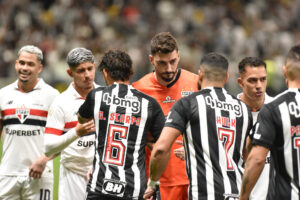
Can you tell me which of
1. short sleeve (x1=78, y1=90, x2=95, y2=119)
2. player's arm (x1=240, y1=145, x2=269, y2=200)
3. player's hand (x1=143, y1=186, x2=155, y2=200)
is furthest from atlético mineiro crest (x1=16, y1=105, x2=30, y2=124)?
player's arm (x1=240, y1=145, x2=269, y2=200)

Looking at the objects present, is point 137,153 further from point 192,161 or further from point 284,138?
point 284,138

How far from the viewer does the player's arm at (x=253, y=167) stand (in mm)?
4070

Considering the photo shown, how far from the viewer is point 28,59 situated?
6332 millimetres

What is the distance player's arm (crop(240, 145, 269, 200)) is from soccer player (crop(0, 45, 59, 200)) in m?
2.85

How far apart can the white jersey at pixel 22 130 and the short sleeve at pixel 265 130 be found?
10.1 feet

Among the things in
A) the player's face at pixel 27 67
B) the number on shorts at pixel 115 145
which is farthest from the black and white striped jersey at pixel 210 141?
the player's face at pixel 27 67

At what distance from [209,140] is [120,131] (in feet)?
2.75

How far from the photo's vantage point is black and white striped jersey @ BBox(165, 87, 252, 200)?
14.4 ft

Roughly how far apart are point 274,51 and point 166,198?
1020 centimetres

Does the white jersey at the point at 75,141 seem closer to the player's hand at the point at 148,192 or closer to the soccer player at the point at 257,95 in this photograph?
the player's hand at the point at 148,192

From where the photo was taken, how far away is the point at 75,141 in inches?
232

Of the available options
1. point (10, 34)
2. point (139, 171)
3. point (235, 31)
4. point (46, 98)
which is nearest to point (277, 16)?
point (235, 31)

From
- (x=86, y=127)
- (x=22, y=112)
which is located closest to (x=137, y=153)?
(x=86, y=127)

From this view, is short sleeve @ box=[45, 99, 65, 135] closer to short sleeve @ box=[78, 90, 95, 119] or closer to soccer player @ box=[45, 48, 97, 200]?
soccer player @ box=[45, 48, 97, 200]
